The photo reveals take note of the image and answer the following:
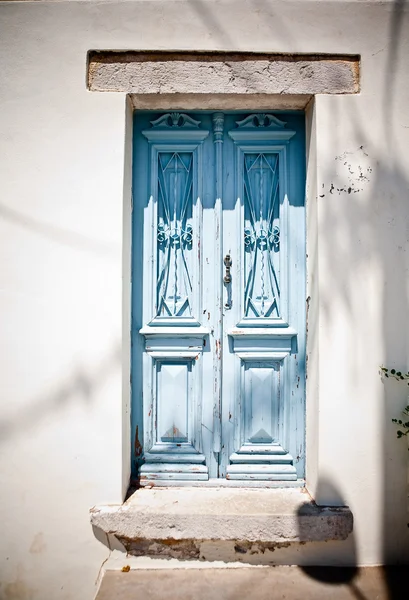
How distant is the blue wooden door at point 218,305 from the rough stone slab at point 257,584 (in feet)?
1.74

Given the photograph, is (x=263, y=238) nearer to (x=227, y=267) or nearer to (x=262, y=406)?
(x=227, y=267)

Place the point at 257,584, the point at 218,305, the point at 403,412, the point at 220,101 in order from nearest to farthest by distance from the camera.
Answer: the point at 257,584 → the point at 403,412 → the point at 220,101 → the point at 218,305

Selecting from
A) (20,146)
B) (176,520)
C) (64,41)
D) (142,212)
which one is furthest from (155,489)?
(64,41)

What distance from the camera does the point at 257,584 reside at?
91.8 inches

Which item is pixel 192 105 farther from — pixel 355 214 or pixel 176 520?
pixel 176 520

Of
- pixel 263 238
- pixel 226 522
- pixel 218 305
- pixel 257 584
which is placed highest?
pixel 263 238

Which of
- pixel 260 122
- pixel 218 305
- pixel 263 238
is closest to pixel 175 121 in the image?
pixel 260 122

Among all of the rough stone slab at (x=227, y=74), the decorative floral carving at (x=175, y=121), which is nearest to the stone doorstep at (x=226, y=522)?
Answer: the decorative floral carving at (x=175, y=121)

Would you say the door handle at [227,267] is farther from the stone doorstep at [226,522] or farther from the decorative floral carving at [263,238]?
the stone doorstep at [226,522]

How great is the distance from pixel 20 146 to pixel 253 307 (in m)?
1.81

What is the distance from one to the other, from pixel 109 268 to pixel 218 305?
2.48ft

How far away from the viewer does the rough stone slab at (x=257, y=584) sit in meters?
2.26

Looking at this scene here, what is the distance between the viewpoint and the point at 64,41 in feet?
8.19

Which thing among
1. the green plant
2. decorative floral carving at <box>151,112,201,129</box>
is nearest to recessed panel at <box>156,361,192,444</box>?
the green plant
